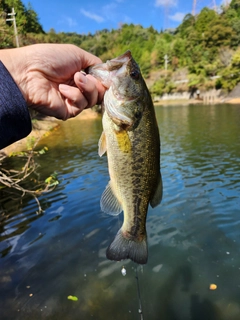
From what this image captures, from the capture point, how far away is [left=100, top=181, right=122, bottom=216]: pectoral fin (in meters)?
2.59

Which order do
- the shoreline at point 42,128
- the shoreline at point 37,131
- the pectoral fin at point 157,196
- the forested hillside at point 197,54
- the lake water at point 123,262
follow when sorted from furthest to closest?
the forested hillside at point 197,54 < the shoreline at point 42,128 < the shoreline at point 37,131 < the lake water at point 123,262 < the pectoral fin at point 157,196

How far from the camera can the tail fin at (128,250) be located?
2.47 m

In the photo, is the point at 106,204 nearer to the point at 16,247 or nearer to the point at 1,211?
the point at 16,247

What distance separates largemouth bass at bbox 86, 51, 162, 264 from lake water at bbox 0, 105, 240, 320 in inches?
114

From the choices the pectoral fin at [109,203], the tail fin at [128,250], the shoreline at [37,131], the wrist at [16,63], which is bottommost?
the shoreline at [37,131]

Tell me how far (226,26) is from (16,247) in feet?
249

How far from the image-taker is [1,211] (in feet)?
30.0

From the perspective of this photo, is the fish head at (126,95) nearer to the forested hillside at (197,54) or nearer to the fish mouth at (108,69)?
the fish mouth at (108,69)

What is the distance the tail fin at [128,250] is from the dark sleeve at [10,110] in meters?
1.35

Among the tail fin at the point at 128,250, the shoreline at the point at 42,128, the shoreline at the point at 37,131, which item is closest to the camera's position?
the tail fin at the point at 128,250

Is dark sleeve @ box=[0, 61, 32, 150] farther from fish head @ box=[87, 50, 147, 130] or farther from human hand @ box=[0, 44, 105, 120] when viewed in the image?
fish head @ box=[87, 50, 147, 130]

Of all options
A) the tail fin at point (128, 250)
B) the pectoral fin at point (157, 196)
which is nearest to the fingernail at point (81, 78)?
the pectoral fin at point (157, 196)

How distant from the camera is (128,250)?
2525mm

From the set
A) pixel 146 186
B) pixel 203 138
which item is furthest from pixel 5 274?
pixel 203 138
